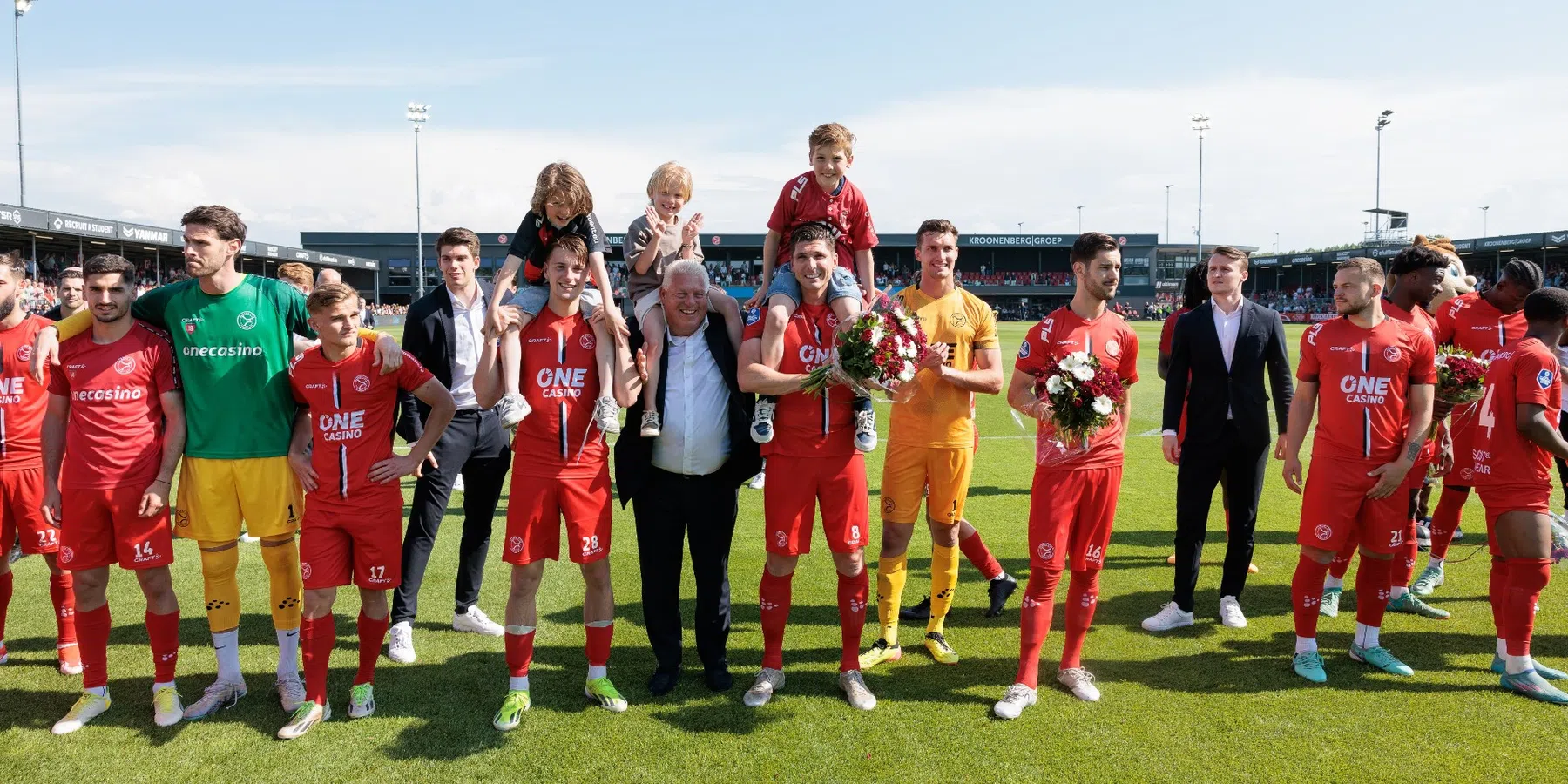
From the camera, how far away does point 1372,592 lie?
501cm

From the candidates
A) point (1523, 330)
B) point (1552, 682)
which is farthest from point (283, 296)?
point (1523, 330)

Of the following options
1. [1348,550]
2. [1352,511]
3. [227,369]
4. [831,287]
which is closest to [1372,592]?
[1348,550]

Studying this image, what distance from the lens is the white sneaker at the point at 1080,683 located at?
4582mm

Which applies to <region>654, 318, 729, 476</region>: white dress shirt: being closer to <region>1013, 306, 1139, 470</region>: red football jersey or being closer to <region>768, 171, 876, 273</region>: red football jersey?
<region>768, 171, 876, 273</region>: red football jersey

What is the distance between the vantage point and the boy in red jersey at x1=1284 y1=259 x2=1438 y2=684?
4.75 m

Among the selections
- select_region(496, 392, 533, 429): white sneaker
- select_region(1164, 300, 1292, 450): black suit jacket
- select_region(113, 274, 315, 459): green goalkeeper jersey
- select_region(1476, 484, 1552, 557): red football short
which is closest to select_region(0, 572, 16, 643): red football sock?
select_region(113, 274, 315, 459): green goalkeeper jersey

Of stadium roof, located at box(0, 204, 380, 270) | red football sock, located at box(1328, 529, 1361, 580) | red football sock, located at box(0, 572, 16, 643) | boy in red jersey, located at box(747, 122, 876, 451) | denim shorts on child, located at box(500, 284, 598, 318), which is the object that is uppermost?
stadium roof, located at box(0, 204, 380, 270)

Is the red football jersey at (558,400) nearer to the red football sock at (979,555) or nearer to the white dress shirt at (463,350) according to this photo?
the white dress shirt at (463,350)

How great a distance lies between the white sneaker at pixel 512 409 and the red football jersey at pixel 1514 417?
16.3 ft

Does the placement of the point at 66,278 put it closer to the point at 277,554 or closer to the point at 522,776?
the point at 277,554

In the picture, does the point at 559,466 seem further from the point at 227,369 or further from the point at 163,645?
the point at 163,645

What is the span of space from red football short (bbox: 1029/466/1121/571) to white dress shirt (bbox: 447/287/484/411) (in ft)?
11.1

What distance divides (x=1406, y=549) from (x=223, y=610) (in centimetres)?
690

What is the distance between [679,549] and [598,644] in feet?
2.07
